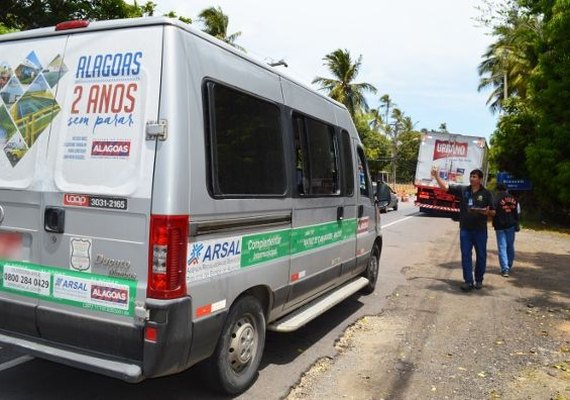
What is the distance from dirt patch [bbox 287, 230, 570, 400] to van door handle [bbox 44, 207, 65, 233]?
2.12 m

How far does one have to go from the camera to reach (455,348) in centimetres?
562

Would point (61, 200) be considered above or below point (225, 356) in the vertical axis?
above

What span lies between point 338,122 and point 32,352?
3967 mm

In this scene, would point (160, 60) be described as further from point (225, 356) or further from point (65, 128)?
point (225, 356)

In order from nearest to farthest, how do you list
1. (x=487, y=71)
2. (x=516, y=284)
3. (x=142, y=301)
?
1. (x=142, y=301)
2. (x=516, y=284)
3. (x=487, y=71)

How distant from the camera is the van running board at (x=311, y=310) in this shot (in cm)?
468

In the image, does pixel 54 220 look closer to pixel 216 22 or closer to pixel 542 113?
pixel 542 113

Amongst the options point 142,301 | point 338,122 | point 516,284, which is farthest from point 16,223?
point 516,284

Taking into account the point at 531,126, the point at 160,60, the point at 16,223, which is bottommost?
the point at 16,223

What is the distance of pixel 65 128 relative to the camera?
11.9 ft

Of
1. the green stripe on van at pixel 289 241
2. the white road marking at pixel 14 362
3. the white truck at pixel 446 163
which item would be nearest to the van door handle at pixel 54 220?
the green stripe on van at pixel 289 241

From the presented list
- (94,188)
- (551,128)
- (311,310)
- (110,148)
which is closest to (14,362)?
(94,188)

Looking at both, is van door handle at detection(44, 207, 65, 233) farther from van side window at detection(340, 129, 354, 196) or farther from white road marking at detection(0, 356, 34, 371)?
van side window at detection(340, 129, 354, 196)

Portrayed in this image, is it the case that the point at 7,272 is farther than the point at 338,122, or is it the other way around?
the point at 338,122
